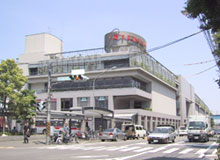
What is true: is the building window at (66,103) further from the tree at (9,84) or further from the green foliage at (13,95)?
the green foliage at (13,95)

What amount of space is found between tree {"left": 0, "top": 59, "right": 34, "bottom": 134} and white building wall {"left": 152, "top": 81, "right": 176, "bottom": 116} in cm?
3997

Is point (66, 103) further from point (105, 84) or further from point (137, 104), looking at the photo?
point (137, 104)

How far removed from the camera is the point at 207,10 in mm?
9242

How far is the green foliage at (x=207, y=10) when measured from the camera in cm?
907

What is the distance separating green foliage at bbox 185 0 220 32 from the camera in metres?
9.07

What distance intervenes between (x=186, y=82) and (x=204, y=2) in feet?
328

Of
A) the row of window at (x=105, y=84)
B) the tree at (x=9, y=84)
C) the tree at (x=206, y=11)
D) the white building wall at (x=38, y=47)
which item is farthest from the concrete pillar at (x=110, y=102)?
the tree at (x=206, y=11)

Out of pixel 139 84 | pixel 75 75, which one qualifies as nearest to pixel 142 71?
pixel 139 84

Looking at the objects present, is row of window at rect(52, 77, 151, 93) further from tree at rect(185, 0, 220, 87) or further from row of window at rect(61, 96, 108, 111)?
tree at rect(185, 0, 220, 87)

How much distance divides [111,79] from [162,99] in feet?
68.7

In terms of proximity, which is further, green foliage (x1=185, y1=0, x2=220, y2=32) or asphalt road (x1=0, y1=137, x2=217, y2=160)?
asphalt road (x1=0, y1=137, x2=217, y2=160)

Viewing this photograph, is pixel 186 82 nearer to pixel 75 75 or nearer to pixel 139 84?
pixel 139 84

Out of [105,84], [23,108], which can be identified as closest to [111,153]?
[23,108]

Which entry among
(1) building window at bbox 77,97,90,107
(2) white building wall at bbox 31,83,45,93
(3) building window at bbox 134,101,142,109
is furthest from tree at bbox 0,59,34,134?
(3) building window at bbox 134,101,142,109
